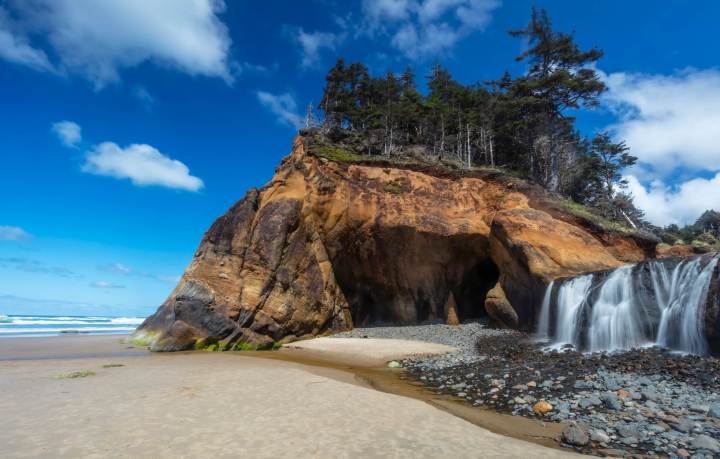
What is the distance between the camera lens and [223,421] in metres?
6.50

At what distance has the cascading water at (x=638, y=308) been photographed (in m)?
11.9

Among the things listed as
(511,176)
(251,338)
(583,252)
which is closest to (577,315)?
(583,252)

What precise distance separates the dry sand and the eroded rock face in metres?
10.4

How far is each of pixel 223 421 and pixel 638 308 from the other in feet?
48.4

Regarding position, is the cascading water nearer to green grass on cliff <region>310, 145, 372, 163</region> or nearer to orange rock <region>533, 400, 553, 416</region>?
orange rock <region>533, 400, 553, 416</region>

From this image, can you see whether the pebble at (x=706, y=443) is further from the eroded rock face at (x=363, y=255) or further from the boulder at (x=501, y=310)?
the boulder at (x=501, y=310)

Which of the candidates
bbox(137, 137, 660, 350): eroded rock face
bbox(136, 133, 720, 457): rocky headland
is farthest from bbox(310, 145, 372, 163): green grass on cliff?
bbox(137, 137, 660, 350): eroded rock face

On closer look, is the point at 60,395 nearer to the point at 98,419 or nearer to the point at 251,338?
the point at 98,419

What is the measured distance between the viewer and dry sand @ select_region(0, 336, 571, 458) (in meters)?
5.31

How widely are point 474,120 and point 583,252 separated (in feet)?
66.4

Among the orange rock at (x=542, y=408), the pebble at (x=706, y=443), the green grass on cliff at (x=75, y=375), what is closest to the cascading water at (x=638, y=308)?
the orange rock at (x=542, y=408)

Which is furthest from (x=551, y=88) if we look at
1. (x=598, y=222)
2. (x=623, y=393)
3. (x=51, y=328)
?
(x=51, y=328)

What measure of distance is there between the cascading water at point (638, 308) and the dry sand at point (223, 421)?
380 inches

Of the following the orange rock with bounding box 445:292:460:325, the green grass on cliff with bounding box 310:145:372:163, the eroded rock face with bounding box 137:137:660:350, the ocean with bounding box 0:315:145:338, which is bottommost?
the ocean with bounding box 0:315:145:338
